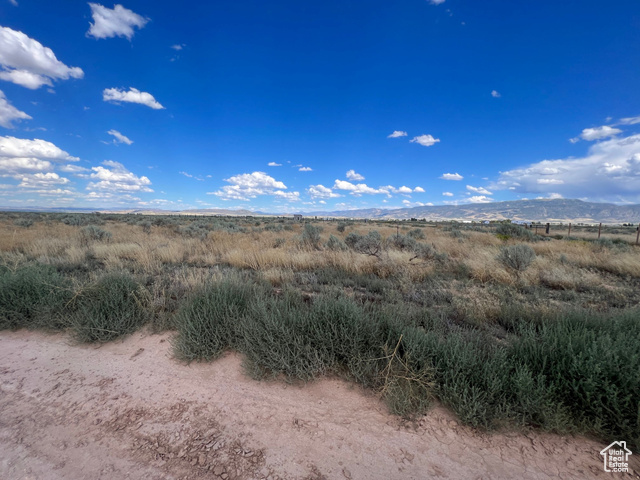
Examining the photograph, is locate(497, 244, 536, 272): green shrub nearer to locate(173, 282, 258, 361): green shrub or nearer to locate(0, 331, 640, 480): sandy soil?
locate(0, 331, 640, 480): sandy soil

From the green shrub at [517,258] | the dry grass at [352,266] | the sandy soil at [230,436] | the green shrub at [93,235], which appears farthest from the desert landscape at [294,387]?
the green shrub at [93,235]

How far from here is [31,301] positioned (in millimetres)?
4414

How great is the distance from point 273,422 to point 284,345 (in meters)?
0.77

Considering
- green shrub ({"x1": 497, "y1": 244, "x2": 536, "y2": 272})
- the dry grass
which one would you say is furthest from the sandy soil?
green shrub ({"x1": 497, "y1": 244, "x2": 536, "y2": 272})

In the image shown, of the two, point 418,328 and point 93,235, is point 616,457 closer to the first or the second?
point 418,328

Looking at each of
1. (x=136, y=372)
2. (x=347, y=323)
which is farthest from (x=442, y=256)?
(x=136, y=372)

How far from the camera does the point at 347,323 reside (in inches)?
129

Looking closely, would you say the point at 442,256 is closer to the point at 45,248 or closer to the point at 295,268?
the point at 295,268

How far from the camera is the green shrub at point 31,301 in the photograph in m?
4.16

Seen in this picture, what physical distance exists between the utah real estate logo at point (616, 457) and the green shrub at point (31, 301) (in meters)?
6.43

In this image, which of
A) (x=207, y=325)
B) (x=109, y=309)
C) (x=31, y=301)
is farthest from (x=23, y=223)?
(x=207, y=325)

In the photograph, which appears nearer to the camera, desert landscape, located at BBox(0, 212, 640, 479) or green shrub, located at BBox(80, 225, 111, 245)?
desert landscape, located at BBox(0, 212, 640, 479)

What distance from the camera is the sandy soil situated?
2076 mm

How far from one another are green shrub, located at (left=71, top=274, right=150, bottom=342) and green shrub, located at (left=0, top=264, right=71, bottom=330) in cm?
28
